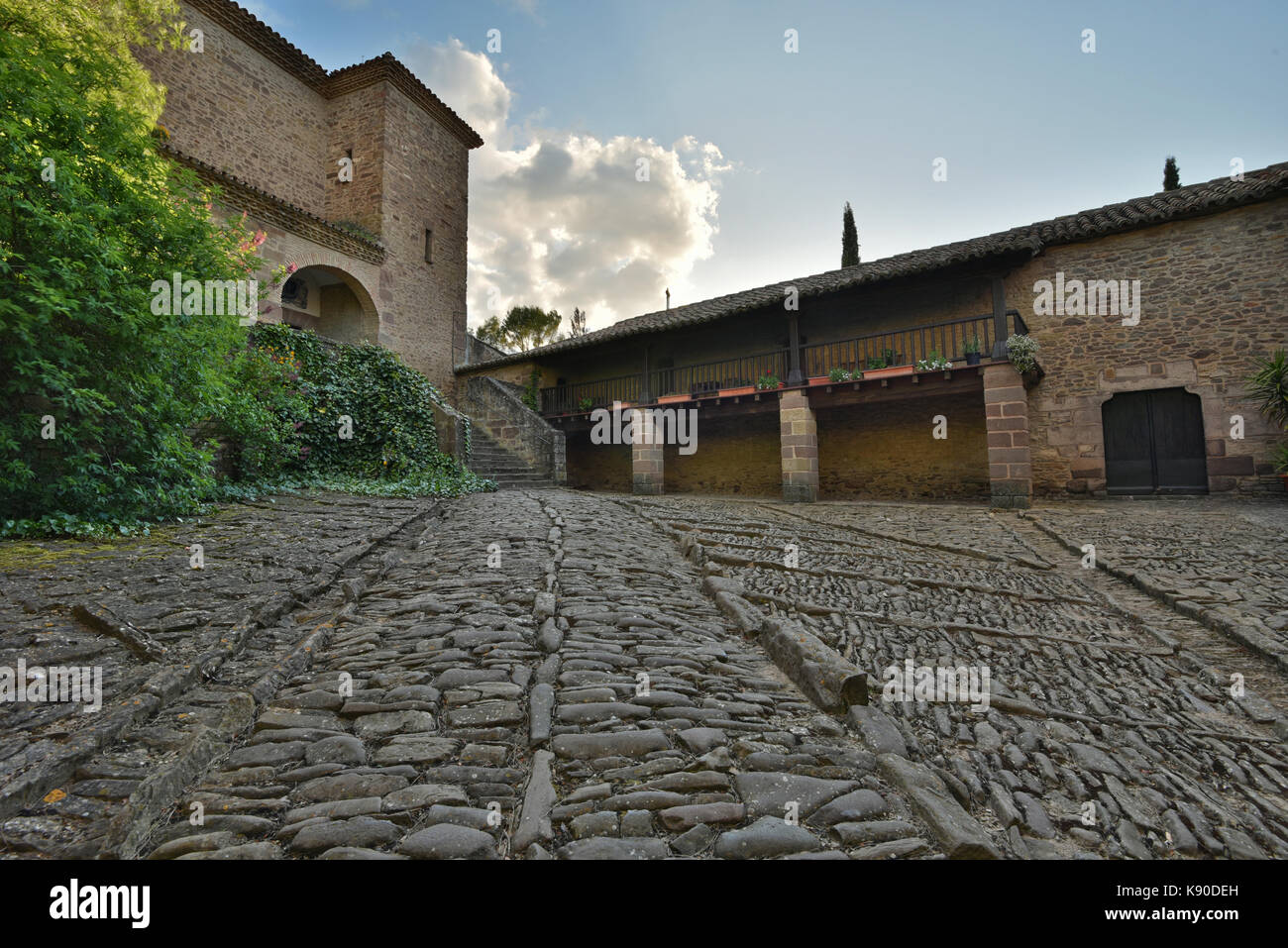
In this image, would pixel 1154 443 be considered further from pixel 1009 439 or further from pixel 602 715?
pixel 602 715

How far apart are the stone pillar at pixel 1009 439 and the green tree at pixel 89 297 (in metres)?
12.6

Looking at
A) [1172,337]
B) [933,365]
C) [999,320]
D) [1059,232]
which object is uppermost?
[1059,232]

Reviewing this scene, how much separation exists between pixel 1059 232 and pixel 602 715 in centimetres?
1462

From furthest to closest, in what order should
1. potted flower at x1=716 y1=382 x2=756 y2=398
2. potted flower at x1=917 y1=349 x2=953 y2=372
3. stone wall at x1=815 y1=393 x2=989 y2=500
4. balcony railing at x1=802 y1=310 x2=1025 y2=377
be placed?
potted flower at x1=716 y1=382 x2=756 y2=398 < stone wall at x1=815 y1=393 x2=989 y2=500 < balcony railing at x1=802 y1=310 x2=1025 y2=377 < potted flower at x1=917 y1=349 x2=953 y2=372

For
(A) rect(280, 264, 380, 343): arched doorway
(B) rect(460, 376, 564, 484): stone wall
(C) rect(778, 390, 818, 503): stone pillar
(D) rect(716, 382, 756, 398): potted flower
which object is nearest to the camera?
(C) rect(778, 390, 818, 503): stone pillar

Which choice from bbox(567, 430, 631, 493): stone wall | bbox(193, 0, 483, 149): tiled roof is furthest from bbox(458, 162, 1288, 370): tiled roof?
bbox(193, 0, 483, 149): tiled roof

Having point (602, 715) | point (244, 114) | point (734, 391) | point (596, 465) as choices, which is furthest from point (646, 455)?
point (244, 114)

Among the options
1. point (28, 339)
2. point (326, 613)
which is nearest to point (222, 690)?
point (326, 613)

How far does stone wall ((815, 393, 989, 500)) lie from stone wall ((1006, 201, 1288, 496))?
1248 mm

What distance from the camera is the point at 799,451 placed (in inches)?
508

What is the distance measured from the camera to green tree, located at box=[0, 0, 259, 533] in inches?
A: 173

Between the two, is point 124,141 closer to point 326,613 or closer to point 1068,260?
point 326,613

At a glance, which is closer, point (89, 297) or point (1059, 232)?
point (89, 297)

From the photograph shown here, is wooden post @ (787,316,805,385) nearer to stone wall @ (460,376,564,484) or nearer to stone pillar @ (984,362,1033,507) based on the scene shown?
stone pillar @ (984,362,1033,507)
